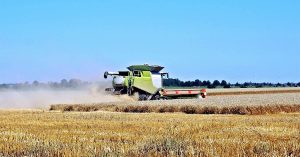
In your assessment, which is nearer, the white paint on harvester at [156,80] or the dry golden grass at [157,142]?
the dry golden grass at [157,142]

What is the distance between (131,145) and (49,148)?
1.79 meters

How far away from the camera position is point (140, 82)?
37.7 m

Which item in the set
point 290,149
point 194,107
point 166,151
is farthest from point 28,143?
point 194,107

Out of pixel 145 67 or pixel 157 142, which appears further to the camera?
pixel 145 67

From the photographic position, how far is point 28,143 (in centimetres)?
1193

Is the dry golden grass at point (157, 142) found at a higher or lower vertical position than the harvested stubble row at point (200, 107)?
lower

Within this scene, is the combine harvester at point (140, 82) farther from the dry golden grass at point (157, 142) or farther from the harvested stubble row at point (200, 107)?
the dry golden grass at point (157, 142)

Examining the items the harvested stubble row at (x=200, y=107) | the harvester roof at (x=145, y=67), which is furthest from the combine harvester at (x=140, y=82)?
the harvested stubble row at (x=200, y=107)

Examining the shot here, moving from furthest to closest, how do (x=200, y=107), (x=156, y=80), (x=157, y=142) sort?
(x=156, y=80), (x=200, y=107), (x=157, y=142)

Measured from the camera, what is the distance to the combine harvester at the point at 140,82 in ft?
122

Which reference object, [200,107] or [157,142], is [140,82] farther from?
[157,142]

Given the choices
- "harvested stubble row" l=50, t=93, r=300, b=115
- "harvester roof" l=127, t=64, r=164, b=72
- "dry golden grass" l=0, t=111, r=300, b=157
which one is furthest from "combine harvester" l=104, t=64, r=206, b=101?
"dry golden grass" l=0, t=111, r=300, b=157

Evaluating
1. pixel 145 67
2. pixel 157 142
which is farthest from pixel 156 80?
pixel 157 142

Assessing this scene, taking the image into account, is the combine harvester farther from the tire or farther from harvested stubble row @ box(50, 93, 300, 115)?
harvested stubble row @ box(50, 93, 300, 115)
